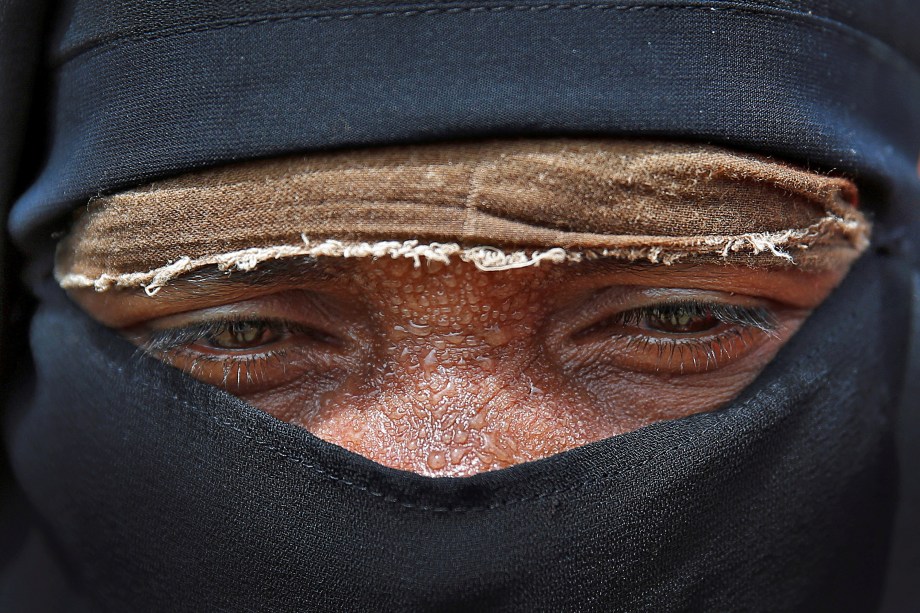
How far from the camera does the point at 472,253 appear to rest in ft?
3.40

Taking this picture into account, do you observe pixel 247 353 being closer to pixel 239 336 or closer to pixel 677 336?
pixel 239 336

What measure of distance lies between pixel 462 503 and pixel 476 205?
1.22 feet

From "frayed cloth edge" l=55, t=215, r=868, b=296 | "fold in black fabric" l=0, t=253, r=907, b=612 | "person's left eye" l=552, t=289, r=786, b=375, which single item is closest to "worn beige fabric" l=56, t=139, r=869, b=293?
"frayed cloth edge" l=55, t=215, r=868, b=296

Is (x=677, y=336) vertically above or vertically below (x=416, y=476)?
above

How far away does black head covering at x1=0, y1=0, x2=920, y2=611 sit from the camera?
104 centimetres

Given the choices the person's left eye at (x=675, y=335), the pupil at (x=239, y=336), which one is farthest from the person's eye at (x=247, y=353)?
the person's left eye at (x=675, y=335)

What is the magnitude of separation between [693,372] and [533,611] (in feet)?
1.39

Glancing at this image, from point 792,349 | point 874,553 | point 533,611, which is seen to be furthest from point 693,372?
point 874,553

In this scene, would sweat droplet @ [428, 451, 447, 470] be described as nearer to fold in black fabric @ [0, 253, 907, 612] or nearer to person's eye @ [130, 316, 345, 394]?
fold in black fabric @ [0, 253, 907, 612]

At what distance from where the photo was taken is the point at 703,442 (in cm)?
110

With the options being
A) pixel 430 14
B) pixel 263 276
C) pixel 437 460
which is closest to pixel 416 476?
pixel 437 460

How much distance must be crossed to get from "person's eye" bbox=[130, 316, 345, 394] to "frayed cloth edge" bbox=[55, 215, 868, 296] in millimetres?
104

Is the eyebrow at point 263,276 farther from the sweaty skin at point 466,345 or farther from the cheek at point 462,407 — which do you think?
Result: the cheek at point 462,407

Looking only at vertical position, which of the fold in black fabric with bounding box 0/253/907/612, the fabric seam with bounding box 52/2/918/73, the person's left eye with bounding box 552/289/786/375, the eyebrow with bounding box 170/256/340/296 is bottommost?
the fold in black fabric with bounding box 0/253/907/612
